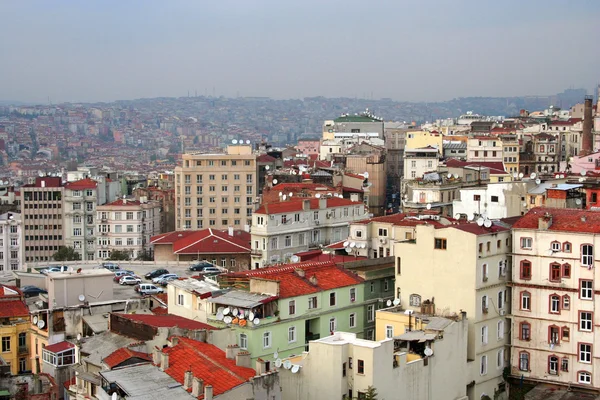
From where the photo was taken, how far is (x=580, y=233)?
31531 mm

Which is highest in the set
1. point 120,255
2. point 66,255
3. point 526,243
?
point 526,243

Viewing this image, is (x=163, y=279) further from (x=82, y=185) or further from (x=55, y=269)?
(x=82, y=185)

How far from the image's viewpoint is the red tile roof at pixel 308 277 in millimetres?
32281

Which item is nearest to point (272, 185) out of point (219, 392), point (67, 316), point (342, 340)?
point (67, 316)

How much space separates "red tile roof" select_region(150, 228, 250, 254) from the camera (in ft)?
185

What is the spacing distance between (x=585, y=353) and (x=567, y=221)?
4273 mm

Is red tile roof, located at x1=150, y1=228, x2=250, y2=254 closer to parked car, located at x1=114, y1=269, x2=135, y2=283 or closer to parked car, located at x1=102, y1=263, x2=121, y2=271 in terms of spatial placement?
parked car, located at x1=102, y1=263, x2=121, y2=271

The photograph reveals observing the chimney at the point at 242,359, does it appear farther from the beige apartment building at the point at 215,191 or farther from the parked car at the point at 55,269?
the beige apartment building at the point at 215,191

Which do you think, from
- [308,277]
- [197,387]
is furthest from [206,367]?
[308,277]

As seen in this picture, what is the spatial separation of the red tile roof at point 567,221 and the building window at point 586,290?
166cm

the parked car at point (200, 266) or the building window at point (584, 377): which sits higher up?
the parked car at point (200, 266)

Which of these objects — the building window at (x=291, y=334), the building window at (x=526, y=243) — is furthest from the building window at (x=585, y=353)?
the building window at (x=291, y=334)

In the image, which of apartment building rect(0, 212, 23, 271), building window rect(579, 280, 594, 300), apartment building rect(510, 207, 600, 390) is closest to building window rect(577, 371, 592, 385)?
apartment building rect(510, 207, 600, 390)

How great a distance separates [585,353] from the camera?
1251 inches
